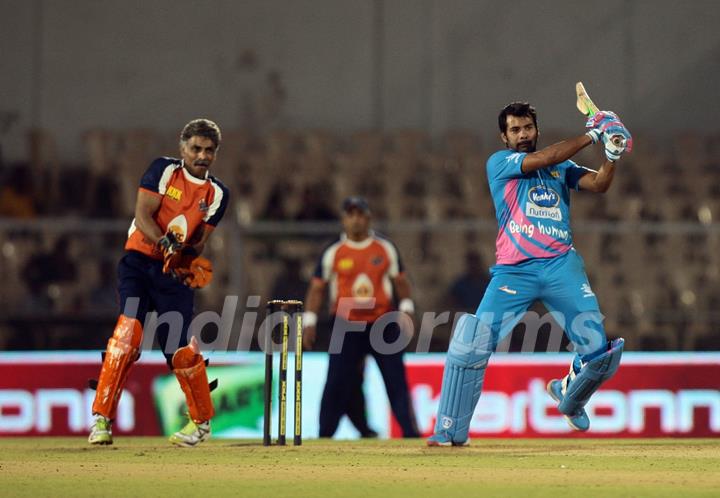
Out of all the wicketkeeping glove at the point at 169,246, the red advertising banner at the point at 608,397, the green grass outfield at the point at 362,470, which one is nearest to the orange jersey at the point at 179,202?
the wicketkeeping glove at the point at 169,246

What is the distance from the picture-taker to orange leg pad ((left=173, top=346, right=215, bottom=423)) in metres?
8.45

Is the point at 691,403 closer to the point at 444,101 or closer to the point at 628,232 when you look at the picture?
the point at 628,232

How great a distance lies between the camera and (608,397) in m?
12.6

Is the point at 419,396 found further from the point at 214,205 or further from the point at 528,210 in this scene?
the point at 528,210

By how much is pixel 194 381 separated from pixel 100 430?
2.16 ft

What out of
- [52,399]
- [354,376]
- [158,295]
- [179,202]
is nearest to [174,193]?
[179,202]

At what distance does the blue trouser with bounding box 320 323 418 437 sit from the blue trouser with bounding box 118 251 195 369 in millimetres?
3004

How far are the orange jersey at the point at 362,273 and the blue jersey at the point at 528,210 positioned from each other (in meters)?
3.48

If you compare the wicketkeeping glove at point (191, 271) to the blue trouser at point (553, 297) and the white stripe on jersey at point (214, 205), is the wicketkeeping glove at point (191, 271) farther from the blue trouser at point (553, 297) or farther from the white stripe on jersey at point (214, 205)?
the blue trouser at point (553, 297)

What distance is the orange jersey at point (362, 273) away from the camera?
1156 centimetres

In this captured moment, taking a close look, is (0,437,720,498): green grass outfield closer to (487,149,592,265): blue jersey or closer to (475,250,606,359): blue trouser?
(475,250,606,359): blue trouser

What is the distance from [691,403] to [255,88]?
26.3 ft

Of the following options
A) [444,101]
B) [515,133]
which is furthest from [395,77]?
[515,133]

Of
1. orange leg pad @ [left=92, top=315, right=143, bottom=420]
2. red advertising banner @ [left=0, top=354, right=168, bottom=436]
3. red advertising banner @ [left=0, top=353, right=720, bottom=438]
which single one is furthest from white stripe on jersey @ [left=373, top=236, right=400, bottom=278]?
orange leg pad @ [left=92, top=315, right=143, bottom=420]
